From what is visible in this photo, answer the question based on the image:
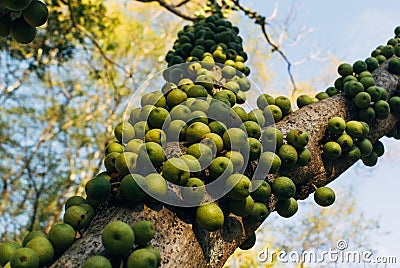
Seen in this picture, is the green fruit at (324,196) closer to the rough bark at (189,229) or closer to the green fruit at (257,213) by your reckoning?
the rough bark at (189,229)

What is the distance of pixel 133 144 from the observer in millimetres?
1931

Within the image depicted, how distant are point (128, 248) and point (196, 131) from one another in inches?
28.1

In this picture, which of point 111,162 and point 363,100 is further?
point 363,100

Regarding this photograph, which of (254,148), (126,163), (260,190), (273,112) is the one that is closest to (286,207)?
(260,190)

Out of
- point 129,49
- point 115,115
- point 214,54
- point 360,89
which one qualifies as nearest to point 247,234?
point 360,89

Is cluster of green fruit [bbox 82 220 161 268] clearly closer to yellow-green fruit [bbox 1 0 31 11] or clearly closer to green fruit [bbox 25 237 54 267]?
green fruit [bbox 25 237 54 267]

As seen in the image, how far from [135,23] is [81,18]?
24.4 feet

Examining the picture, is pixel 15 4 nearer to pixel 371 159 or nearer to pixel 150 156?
pixel 150 156

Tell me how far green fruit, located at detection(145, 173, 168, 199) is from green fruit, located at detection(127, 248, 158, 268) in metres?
0.26

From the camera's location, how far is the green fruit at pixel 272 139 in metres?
2.21

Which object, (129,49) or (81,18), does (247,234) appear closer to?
(81,18)

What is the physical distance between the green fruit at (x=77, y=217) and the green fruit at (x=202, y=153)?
0.52m

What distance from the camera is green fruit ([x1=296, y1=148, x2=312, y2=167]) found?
2.25 meters

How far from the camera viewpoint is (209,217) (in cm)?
171
